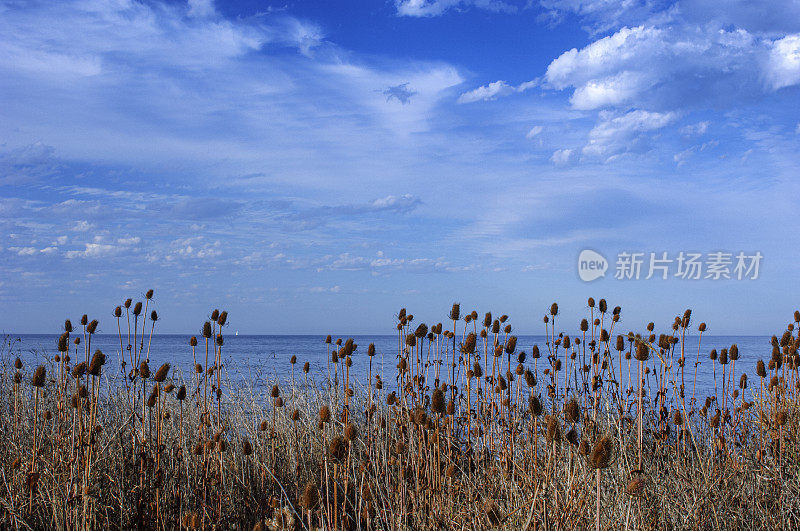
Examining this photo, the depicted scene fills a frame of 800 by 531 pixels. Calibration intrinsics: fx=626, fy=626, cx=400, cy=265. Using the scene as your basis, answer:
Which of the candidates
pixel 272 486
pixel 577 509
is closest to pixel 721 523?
pixel 577 509

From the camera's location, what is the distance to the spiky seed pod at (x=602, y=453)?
2238 millimetres

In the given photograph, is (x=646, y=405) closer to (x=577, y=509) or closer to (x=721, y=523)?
(x=721, y=523)

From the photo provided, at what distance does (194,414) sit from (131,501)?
3.64 meters

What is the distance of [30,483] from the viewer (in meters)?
3.65

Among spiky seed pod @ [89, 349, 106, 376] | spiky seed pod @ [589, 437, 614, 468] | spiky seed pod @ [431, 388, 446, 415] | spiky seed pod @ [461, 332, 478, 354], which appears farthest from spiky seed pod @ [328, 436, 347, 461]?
spiky seed pod @ [89, 349, 106, 376]

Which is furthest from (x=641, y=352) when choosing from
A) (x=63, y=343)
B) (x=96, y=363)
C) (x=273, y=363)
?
(x=273, y=363)

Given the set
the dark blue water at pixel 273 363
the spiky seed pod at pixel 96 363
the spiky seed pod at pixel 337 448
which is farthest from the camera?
the dark blue water at pixel 273 363

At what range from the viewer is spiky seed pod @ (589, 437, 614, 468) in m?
2.24

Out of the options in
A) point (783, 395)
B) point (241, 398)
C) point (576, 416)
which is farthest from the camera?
point (241, 398)

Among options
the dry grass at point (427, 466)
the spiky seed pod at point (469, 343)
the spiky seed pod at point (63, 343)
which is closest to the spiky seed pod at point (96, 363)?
the dry grass at point (427, 466)

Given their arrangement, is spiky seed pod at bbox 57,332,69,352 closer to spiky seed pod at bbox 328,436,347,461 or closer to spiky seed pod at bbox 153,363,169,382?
spiky seed pod at bbox 153,363,169,382

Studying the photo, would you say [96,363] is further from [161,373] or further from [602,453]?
[602,453]

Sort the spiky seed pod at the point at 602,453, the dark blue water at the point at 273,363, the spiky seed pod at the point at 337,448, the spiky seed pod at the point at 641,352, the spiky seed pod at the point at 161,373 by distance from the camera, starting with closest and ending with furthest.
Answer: the spiky seed pod at the point at 602,453, the spiky seed pod at the point at 337,448, the spiky seed pod at the point at 641,352, the spiky seed pod at the point at 161,373, the dark blue water at the point at 273,363

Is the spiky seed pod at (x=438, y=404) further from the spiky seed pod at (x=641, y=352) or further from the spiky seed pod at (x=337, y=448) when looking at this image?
the spiky seed pod at (x=641, y=352)
